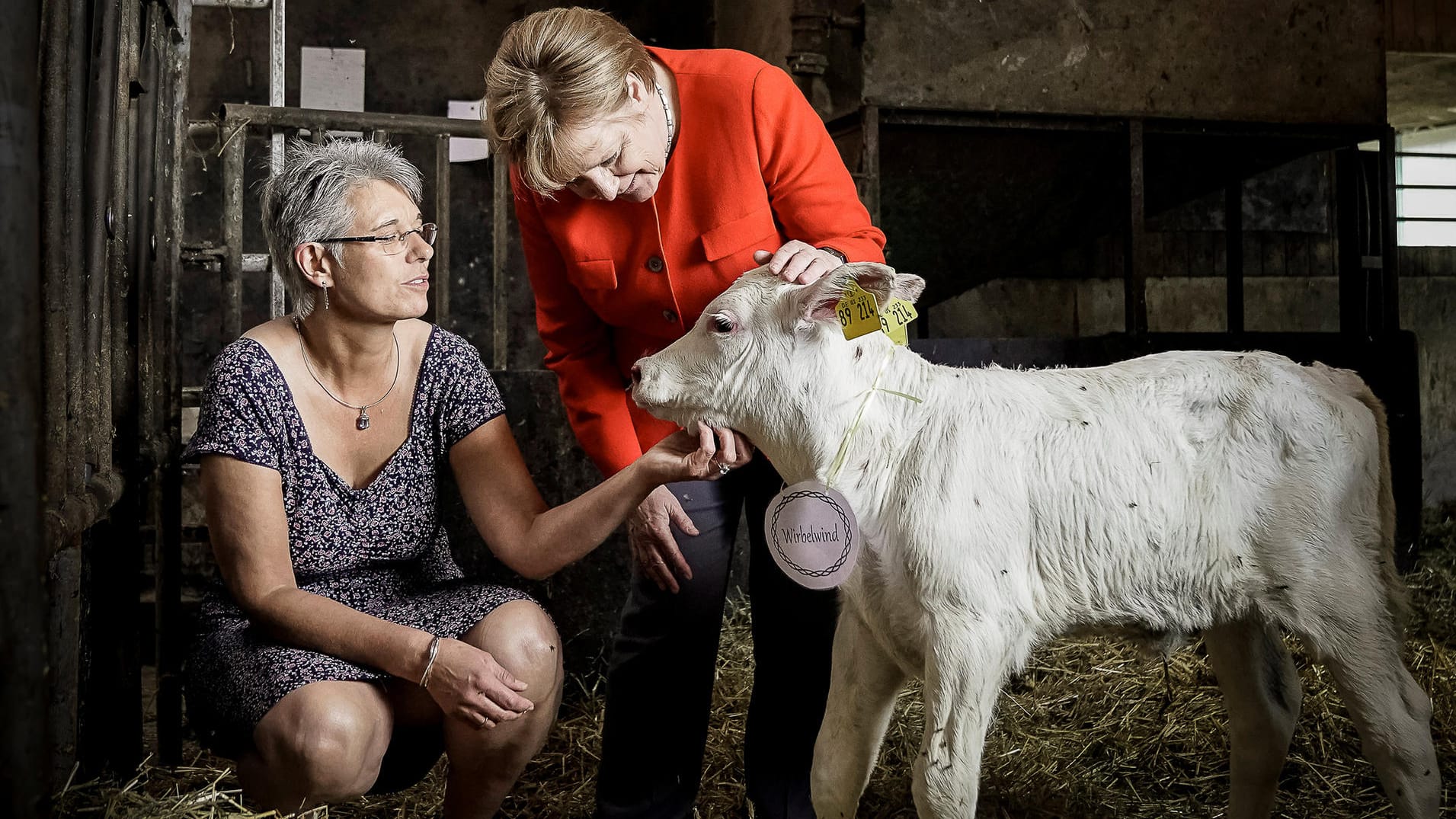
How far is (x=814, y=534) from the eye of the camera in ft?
6.61

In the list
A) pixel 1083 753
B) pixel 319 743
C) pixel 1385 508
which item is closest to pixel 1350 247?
pixel 1083 753

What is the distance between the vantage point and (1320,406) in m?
2.20

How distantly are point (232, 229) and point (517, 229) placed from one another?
4.50 m

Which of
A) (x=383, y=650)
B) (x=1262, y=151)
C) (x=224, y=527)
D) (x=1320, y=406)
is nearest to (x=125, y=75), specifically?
(x=224, y=527)

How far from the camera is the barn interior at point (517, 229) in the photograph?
1754 millimetres

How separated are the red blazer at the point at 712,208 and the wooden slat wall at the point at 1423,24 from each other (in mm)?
5676

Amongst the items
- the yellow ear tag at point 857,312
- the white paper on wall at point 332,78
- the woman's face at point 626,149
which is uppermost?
the white paper on wall at point 332,78

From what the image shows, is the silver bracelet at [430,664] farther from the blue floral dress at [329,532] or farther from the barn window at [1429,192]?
the barn window at [1429,192]

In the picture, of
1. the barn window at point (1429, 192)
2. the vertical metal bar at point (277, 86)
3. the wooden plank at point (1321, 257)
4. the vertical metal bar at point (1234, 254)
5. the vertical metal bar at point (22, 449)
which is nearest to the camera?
the vertical metal bar at point (22, 449)

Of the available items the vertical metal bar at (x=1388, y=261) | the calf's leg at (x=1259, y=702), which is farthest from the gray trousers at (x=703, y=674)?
the vertical metal bar at (x=1388, y=261)

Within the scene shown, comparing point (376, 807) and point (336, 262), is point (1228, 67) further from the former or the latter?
point (376, 807)

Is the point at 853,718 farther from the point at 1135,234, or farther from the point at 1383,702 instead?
the point at 1135,234

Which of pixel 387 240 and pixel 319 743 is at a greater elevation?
pixel 387 240

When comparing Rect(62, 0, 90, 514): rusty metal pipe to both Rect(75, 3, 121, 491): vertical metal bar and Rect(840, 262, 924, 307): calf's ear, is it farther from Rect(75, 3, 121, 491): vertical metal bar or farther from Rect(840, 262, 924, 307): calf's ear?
Rect(840, 262, 924, 307): calf's ear
